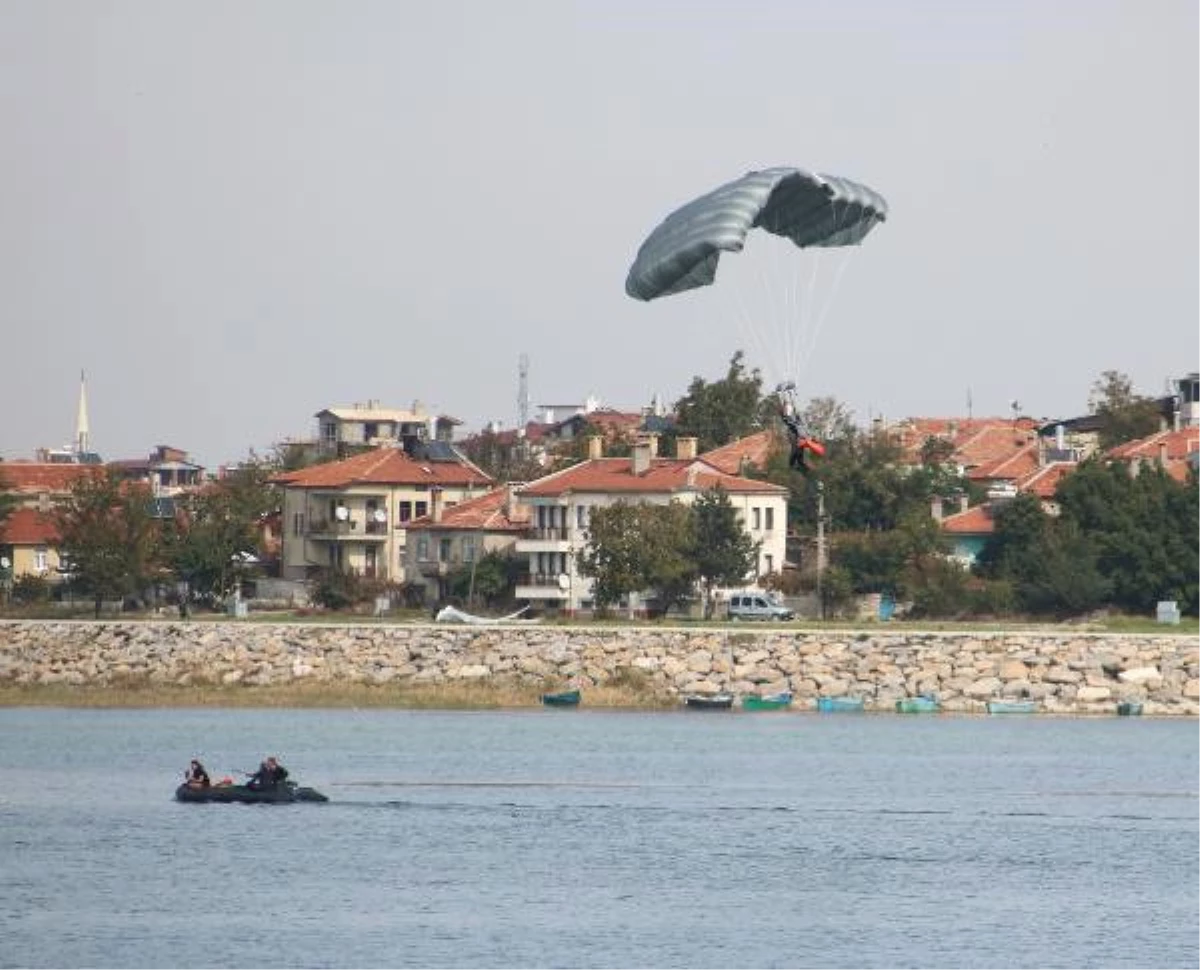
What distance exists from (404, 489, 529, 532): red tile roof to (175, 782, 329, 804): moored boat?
147ft

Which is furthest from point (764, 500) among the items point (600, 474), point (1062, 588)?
point (1062, 588)

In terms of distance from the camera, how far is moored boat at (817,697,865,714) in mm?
76875

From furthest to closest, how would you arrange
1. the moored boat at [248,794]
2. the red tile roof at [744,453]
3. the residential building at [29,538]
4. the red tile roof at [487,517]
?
the residential building at [29,538], the red tile roof at [744,453], the red tile roof at [487,517], the moored boat at [248,794]

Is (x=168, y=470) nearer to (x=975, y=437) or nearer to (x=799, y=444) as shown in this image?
(x=975, y=437)

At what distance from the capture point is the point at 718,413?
125875 millimetres

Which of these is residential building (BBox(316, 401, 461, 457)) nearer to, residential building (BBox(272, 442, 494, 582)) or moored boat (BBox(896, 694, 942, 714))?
residential building (BBox(272, 442, 494, 582))

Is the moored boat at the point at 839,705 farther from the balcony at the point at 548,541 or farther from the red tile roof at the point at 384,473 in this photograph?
the red tile roof at the point at 384,473

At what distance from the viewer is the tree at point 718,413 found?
125688mm

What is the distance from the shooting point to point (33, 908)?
44844 mm

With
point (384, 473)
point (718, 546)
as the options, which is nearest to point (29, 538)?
point (384, 473)

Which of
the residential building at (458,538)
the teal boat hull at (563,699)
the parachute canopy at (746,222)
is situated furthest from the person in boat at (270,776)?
the residential building at (458,538)

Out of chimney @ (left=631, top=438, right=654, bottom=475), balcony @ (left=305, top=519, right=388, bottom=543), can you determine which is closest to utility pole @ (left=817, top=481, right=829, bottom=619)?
chimney @ (left=631, top=438, right=654, bottom=475)

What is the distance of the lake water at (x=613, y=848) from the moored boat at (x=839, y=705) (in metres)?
1.75

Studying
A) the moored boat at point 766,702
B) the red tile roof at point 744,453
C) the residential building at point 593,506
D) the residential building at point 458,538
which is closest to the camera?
the moored boat at point 766,702
